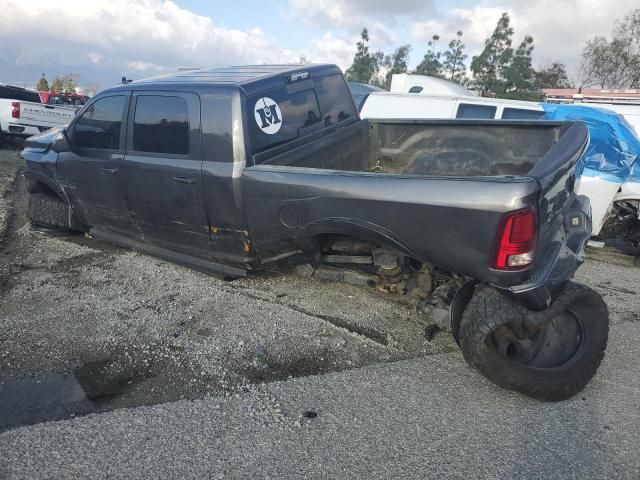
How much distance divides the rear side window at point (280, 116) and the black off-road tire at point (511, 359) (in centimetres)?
196

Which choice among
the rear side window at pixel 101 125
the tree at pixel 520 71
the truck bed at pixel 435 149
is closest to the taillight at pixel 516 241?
the truck bed at pixel 435 149

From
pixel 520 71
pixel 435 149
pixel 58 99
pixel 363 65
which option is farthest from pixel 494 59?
pixel 435 149

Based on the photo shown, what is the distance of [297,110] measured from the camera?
406 centimetres

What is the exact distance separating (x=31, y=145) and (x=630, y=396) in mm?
6123

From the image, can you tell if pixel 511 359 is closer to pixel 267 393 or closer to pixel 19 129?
pixel 267 393

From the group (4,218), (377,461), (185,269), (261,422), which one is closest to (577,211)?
(377,461)

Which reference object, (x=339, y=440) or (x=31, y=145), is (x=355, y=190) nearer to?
(x=339, y=440)

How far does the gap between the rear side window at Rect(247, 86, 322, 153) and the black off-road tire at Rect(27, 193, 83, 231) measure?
2770 mm

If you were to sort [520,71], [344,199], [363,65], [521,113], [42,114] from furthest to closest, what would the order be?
[363,65]
[520,71]
[42,114]
[521,113]
[344,199]

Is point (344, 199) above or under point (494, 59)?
under

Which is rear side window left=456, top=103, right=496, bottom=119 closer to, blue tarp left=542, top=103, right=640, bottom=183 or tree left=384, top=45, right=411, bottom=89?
blue tarp left=542, top=103, right=640, bottom=183

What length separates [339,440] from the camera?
2.48 m

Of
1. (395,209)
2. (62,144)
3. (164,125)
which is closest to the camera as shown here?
(395,209)

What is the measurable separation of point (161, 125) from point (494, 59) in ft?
110
